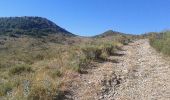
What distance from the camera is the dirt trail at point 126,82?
12.1 meters

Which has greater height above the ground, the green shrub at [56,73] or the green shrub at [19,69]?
the green shrub at [56,73]

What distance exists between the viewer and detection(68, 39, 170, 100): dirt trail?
12.1 metres

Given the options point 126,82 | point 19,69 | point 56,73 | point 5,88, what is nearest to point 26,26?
point 19,69

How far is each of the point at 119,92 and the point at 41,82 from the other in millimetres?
2504

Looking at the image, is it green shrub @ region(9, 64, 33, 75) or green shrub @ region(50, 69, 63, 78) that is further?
green shrub @ region(9, 64, 33, 75)

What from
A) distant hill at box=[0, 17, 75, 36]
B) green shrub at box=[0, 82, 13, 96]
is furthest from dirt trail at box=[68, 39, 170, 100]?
distant hill at box=[0, 17, 75, 36]

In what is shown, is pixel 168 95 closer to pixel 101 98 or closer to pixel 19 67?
pixel 101 98

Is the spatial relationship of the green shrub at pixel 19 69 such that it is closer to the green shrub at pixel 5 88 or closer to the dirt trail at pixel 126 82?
the dirt trail at pixel 126 82

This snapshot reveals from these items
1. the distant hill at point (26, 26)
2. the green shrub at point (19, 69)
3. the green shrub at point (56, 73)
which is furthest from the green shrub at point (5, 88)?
the distant hill at point (26, 26)

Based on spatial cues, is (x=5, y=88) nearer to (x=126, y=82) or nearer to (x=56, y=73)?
(x=56, y=73)

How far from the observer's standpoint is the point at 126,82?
46.0ft

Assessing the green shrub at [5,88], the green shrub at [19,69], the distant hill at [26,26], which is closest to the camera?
the green shrub at [5,88]

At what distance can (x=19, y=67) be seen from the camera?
17.6 meters

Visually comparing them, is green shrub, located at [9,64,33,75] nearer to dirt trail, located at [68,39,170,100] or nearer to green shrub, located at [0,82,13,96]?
dirt trail, located at [68,39,170,100]
